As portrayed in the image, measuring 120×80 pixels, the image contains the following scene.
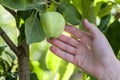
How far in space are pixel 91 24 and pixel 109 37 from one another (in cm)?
17

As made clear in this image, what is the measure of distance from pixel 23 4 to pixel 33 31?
0.07 m

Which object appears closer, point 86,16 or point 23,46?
point 23,46

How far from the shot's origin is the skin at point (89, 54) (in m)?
1.19

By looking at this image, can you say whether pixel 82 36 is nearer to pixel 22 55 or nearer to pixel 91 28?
pixel 91 28

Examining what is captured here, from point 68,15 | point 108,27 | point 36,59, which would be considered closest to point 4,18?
point 36,59

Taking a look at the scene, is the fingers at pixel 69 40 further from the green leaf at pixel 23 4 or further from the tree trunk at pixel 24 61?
the green leaf at pixel 23 4

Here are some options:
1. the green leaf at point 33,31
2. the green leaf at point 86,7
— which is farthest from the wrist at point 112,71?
the green leaf at point 33,31

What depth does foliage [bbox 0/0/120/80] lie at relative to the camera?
80cm

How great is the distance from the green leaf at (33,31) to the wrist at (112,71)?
0.49m

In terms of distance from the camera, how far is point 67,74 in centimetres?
135

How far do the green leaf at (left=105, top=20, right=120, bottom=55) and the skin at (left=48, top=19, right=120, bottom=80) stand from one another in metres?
0.05

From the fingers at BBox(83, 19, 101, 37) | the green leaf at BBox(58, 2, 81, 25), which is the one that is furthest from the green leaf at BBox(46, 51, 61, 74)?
the green leaf at BBox(58, 2, 81, 25)

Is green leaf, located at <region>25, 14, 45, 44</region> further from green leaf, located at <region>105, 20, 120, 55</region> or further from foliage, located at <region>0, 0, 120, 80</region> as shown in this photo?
green leaf, located at <region>105, 20, 120, 55</region>

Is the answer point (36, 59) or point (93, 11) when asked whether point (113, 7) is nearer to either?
point (93, 11)
